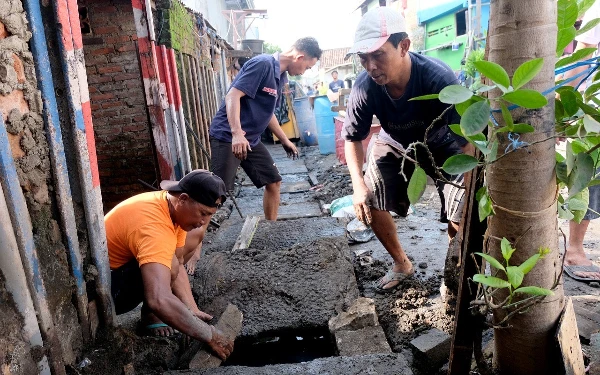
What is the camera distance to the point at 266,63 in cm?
396

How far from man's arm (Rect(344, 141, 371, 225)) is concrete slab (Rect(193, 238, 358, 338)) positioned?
0.48 meters

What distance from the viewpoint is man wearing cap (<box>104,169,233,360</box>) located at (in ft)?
7.04

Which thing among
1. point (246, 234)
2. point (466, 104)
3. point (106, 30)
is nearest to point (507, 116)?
point (466, 104)

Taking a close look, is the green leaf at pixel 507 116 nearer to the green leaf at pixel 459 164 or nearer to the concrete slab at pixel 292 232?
the green leaf at pixel 459 164

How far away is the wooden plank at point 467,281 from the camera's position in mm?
1551

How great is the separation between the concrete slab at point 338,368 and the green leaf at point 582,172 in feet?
3.72

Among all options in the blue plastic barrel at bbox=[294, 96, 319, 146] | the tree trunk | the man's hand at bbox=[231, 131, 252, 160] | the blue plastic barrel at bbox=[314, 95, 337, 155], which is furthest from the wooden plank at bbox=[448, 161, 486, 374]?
the blue plastic barrel at bbox=[294, 96, 319, 146]

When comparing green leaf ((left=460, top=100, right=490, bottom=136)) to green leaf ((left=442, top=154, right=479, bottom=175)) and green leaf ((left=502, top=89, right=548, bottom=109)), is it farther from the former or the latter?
green leaf ((left=442, top=154, right=479, bottom=175))

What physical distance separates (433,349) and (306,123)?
35.3 feet

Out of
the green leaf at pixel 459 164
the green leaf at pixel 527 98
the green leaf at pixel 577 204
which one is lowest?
the green leaf at pixel 577 204

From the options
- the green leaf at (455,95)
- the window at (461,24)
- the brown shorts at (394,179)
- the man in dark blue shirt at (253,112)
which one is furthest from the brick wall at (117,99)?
the window at (461,24)

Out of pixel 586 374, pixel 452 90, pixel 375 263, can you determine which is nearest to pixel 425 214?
pixel 375 263

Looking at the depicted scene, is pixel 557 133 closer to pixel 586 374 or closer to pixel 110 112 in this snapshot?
pixel 586 374

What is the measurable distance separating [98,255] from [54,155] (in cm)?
58
